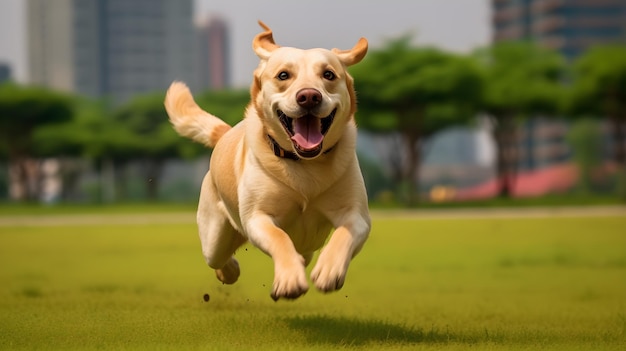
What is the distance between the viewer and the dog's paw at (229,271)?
8.60m

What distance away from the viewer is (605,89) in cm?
5847

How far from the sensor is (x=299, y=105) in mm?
6383

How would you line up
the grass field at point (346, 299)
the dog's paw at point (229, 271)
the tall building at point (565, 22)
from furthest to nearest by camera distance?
1. the tall building at point (565, 22)
2. the dog's paw at point (229, 271)
3. the grass field at point (346, 299)

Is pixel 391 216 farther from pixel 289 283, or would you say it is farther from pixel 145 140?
pixel 145 140

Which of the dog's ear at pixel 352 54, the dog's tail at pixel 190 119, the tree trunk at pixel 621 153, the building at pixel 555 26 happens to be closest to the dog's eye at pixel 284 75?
the dog's ear at pixel 352 54

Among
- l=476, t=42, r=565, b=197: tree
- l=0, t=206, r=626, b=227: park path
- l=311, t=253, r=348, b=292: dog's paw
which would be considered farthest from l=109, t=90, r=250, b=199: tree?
l=311, t=253, r=348, b=292: dog's paw

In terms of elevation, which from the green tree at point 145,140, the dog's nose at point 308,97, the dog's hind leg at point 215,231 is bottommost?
the green tree at point 145,140

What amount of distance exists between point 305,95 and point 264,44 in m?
0.92

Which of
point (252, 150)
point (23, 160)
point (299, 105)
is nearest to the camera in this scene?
point (299, 105)

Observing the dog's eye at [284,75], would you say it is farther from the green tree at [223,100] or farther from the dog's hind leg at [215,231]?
the green tree at [223,100]

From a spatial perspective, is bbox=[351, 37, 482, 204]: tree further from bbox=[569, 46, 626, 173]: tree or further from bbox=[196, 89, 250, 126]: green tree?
bbox=[196, 89, 250, 126]: green tree

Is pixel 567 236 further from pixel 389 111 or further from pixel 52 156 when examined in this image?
pixel 52 156

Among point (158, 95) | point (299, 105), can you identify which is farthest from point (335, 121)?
point (158, 95)

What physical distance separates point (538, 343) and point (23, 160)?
7719 centimetres
